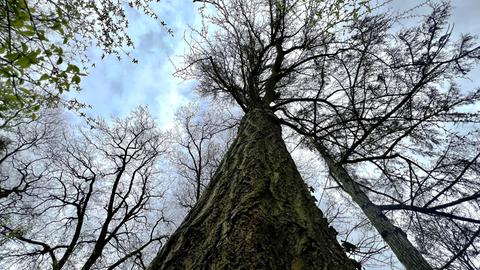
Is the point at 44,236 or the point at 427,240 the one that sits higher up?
the point at 44,236

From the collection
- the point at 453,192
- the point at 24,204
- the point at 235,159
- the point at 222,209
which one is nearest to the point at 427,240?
the point at 453,192

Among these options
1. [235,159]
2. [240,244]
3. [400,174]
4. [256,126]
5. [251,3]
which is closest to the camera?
[240,244]

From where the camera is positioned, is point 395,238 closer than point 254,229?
No

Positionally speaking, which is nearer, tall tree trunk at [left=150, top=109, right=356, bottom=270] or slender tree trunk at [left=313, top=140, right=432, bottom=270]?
tall tree trunk at [left=150, top=109, right=356, bottom=270]

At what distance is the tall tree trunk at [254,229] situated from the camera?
96 centimetres

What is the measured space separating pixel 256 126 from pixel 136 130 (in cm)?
755

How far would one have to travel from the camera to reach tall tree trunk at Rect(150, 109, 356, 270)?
3.14 ft

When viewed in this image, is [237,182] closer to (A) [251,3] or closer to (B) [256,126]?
(B) [256,126]

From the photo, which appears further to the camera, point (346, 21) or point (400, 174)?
point (400, 174)

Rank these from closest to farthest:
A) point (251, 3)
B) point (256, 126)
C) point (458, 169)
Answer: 1. point (256, 126)
2. point (458, 169)
3. point (251, 3)

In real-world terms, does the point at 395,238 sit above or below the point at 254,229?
below

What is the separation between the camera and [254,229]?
107 centimetres

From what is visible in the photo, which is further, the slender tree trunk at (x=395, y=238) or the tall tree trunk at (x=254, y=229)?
the slender tree trunk at (x=395, y=238)

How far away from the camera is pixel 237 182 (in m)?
1.59
